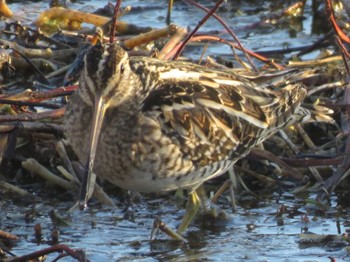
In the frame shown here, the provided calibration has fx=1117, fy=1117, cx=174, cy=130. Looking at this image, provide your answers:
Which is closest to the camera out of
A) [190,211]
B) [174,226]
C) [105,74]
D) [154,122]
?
[105,74]

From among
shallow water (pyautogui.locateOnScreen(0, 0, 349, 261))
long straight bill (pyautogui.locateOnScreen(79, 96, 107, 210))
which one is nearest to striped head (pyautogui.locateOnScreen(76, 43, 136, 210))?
long straight bill (pyautogui.locateOnScreen(79, 96, 107, 210))

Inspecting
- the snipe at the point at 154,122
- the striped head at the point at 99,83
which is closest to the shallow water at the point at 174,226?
the snipe at the point at 154,122

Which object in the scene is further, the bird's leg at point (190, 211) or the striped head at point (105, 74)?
the bird's leg at point (190, 211)

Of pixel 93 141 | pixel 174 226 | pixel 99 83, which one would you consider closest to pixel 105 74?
pixel 99 83

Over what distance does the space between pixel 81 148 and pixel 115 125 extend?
0.22 meters

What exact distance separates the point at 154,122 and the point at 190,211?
0.68 meters

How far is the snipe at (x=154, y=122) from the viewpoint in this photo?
5848 mm

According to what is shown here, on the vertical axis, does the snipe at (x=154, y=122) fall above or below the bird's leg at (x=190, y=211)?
above

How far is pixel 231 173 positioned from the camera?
6965 mm

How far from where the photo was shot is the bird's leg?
6383mm

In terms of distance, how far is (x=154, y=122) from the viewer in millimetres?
6039

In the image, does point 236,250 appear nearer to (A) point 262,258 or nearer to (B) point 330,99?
(A) point 262,258

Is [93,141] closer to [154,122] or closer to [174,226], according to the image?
[154,122]

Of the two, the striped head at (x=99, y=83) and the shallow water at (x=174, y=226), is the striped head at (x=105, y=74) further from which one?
the shallow water at (x=174, y=226)
